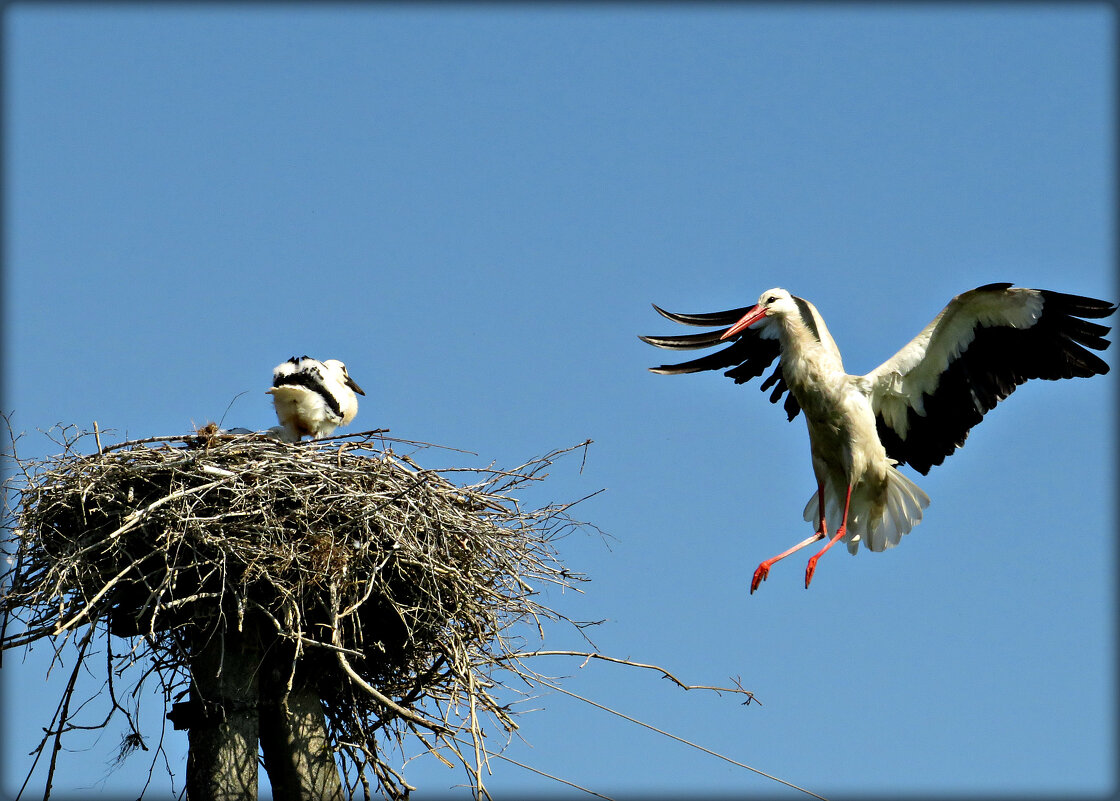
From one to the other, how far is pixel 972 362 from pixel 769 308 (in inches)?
49.2

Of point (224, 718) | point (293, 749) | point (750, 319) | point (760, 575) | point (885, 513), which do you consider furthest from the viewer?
point (750, 319)

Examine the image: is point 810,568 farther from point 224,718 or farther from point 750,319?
point 224,718

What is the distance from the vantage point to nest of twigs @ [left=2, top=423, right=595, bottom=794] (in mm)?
5555

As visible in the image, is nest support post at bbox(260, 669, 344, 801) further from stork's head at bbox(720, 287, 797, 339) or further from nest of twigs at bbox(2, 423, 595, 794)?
stork's head at bbox(720, 287, 797, 339)

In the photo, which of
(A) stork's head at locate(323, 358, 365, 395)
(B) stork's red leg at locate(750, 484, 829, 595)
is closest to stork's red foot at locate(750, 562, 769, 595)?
(B) stork's red leg at locate(750, 484, 829, 595)

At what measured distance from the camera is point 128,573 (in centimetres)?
567

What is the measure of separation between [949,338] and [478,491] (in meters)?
3.01

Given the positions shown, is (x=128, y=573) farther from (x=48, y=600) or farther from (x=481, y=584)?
(x=481, y=584)

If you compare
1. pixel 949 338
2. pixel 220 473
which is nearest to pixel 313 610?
pixel 220 473

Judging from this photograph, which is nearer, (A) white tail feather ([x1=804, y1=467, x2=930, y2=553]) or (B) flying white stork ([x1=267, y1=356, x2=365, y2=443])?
(B) flying white stork ([x1=267, y1=356, x2=365, y2=443])

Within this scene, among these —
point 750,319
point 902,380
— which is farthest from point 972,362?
point 750,319

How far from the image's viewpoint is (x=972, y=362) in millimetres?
7453

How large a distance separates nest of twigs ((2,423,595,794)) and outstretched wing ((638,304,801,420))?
7.93 ft

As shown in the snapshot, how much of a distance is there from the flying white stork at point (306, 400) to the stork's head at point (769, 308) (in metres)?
2.42
